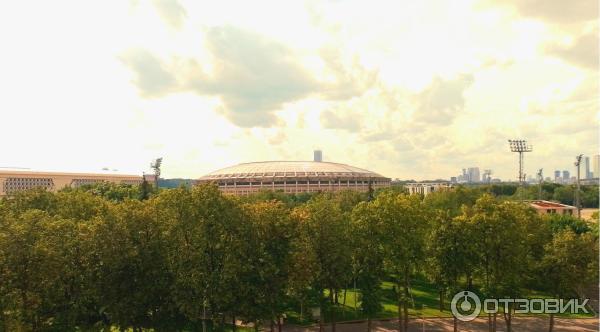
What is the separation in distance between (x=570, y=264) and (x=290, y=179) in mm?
117548

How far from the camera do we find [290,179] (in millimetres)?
146250

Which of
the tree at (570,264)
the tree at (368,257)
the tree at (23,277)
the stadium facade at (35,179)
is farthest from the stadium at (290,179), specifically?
the tree at (23,277)

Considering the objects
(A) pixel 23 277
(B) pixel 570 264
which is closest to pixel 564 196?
(B) pixel 570 264

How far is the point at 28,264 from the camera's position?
24.2 meters

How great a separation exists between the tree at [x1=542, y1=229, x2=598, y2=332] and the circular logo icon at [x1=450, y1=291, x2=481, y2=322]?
18.5 feet

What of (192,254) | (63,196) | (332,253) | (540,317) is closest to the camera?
(192,254)

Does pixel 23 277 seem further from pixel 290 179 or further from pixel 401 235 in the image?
pixel 290 179

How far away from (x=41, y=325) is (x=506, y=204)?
31.5 m

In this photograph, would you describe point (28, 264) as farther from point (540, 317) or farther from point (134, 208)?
point (540, 317)

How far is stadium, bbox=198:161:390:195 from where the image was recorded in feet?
479

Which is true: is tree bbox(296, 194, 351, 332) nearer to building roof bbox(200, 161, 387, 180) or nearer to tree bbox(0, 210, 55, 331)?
tree bbox(0, 210, 55, 331)

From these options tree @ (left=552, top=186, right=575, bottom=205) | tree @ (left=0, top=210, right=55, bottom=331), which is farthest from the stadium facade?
tree @ (left=552, top=186, right=575, bottom=205)

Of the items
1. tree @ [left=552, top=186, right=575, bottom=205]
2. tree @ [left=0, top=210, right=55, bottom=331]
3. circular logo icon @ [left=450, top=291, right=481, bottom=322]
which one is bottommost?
circular logo icon @ [left=450, top=291, right=481, bottom=322]

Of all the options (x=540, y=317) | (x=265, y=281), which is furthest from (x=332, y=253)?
(x=540, y=317)
